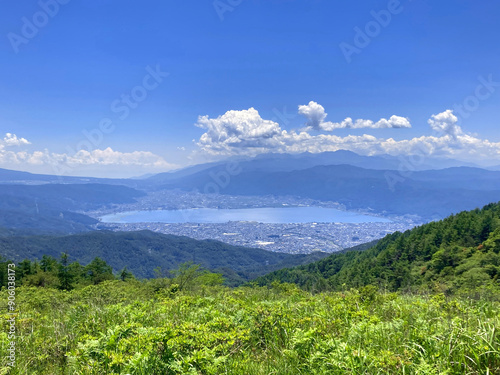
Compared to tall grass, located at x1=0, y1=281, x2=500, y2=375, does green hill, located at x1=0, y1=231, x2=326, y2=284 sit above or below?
below

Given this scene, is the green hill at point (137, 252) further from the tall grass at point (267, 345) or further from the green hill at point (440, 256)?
the tall grass at point (267, 345)

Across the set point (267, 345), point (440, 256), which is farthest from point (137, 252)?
point (267, 345)

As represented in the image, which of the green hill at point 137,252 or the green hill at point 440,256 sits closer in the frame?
the green hill at point 440,256

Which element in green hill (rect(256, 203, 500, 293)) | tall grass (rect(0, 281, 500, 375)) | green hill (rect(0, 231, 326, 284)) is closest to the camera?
tall grass (rect(0, 281, 500, 375))

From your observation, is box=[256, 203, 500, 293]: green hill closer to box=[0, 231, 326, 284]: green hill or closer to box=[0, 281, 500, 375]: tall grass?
box=[0, 281, 500, 375]: tall grass

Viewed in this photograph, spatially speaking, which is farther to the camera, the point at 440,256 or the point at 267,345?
the point at 440,256

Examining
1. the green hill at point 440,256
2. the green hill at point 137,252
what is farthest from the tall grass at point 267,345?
the green hill at point 137,252

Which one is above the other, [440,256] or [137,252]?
[440,256]

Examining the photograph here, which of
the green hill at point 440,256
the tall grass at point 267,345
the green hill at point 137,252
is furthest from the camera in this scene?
the green hill at point 137,252

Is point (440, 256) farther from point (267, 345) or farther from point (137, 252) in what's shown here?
point (137, 252)

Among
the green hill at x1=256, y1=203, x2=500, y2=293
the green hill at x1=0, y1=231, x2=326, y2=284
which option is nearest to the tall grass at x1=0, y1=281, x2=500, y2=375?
the green hill at x1=256, y1=203, x2=500, y2=293

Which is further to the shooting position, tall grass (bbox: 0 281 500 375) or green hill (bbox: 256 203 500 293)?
green hill (bbox: 256 203 500 293)
